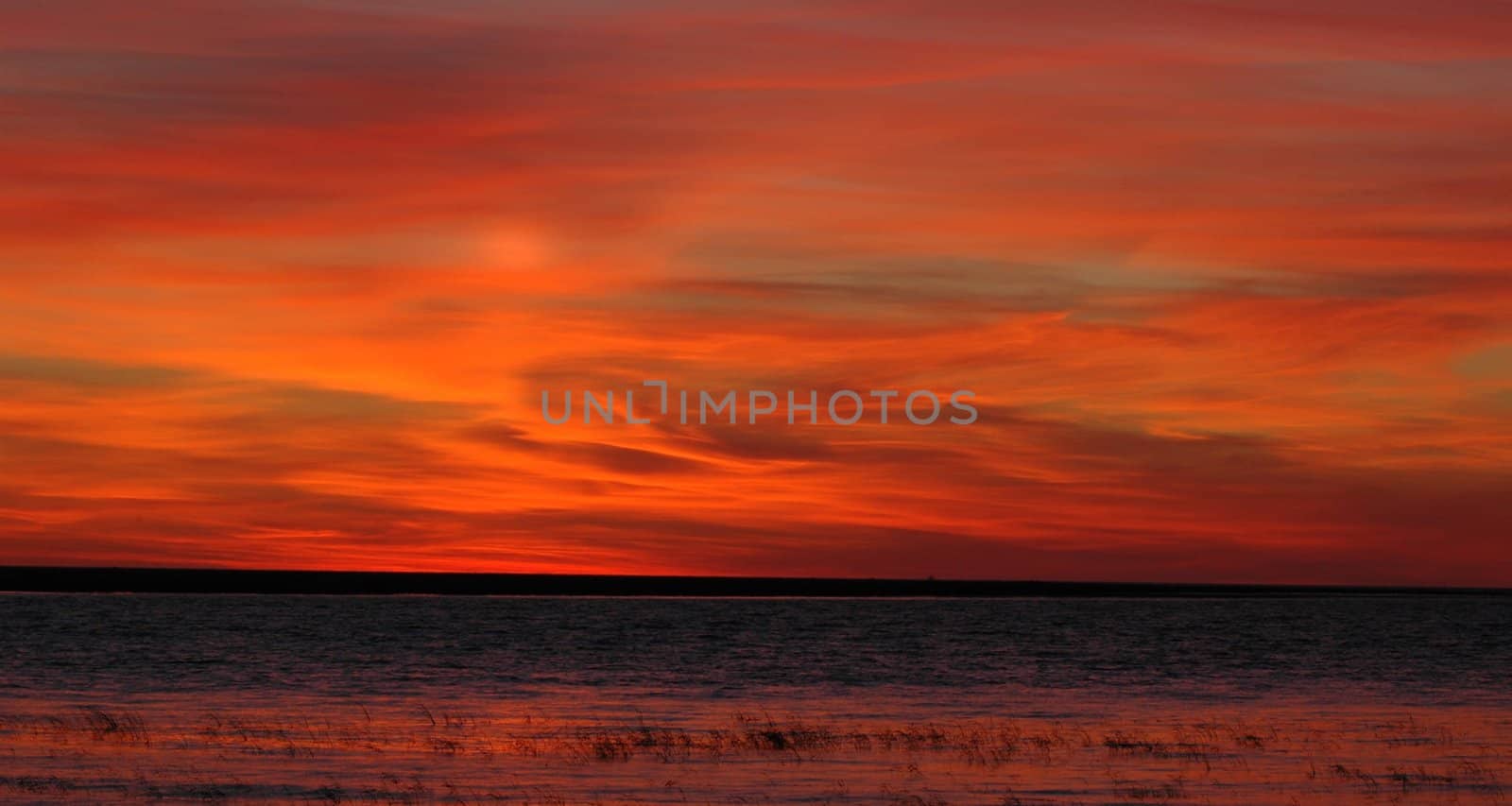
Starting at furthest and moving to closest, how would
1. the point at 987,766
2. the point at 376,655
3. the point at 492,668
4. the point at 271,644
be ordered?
1. the point at 271,644
2. the point at 376,655
3. the point at 492,668
4. the point at 987,766

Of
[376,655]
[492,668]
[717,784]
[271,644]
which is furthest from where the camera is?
[271,644]

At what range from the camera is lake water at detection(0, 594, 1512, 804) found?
3058cm

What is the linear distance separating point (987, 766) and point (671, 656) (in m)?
44.4

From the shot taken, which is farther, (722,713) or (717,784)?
(722,713)

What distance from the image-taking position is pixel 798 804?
93.8 feet

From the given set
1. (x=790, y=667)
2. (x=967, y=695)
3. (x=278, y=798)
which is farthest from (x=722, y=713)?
(x=790, y=667)

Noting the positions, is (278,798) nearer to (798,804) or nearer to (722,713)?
(798,804)

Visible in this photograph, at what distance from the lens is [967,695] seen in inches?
2141

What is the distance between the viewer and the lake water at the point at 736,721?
30.6m

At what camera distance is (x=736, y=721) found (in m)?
43.2

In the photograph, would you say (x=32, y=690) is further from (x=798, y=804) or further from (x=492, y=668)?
(x=798, y=804)

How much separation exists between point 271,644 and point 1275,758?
2324 inches

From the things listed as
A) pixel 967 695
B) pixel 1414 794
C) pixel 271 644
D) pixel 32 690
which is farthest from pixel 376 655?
pixel 1414 794

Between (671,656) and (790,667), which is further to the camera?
(671,656)
